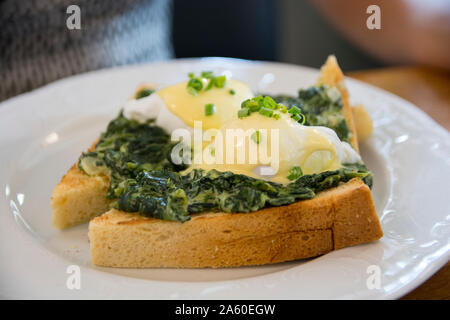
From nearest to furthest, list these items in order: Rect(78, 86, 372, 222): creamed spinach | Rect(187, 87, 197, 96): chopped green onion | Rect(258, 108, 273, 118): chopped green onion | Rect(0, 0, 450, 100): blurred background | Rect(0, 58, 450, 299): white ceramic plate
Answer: Rect(0, 58, 450, 299): white ceramic plate < Rect(78, 86, 372, 222): creamed spinach < Rect(258, 108, 273, 118): chopped green onion < Rect(187, 87, 197, 96): chopped green onion < Rect(0, 0, 450, 100): blurred background

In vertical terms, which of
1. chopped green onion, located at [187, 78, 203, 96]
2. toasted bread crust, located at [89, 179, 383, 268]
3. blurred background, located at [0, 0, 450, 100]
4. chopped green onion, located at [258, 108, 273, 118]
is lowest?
toasted bread crust, located at [89, 179, 383, 268]

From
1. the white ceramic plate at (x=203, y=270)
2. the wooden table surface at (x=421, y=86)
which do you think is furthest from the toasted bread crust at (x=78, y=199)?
the wooden table surface at (x=421, y=86)

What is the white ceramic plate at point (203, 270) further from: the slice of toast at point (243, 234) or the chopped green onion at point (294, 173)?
the chopped green onion at point (294, 173)

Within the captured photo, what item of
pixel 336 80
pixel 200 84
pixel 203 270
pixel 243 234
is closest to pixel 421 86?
pixel 336 80

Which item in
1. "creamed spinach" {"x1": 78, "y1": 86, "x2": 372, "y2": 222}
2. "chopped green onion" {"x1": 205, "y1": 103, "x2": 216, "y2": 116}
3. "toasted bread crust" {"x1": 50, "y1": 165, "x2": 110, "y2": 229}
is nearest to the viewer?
"creamed spinach" {"x1": 78, "y1": 86, "x2": 372, "y2": 222}

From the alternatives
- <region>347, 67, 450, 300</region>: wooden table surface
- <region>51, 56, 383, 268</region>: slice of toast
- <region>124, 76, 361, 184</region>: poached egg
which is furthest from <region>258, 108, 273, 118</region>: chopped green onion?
<region>347, 67, 450, 300</region>: wooden table surface

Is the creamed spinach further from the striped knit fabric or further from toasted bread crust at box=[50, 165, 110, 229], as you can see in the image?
the striped knit fabric
